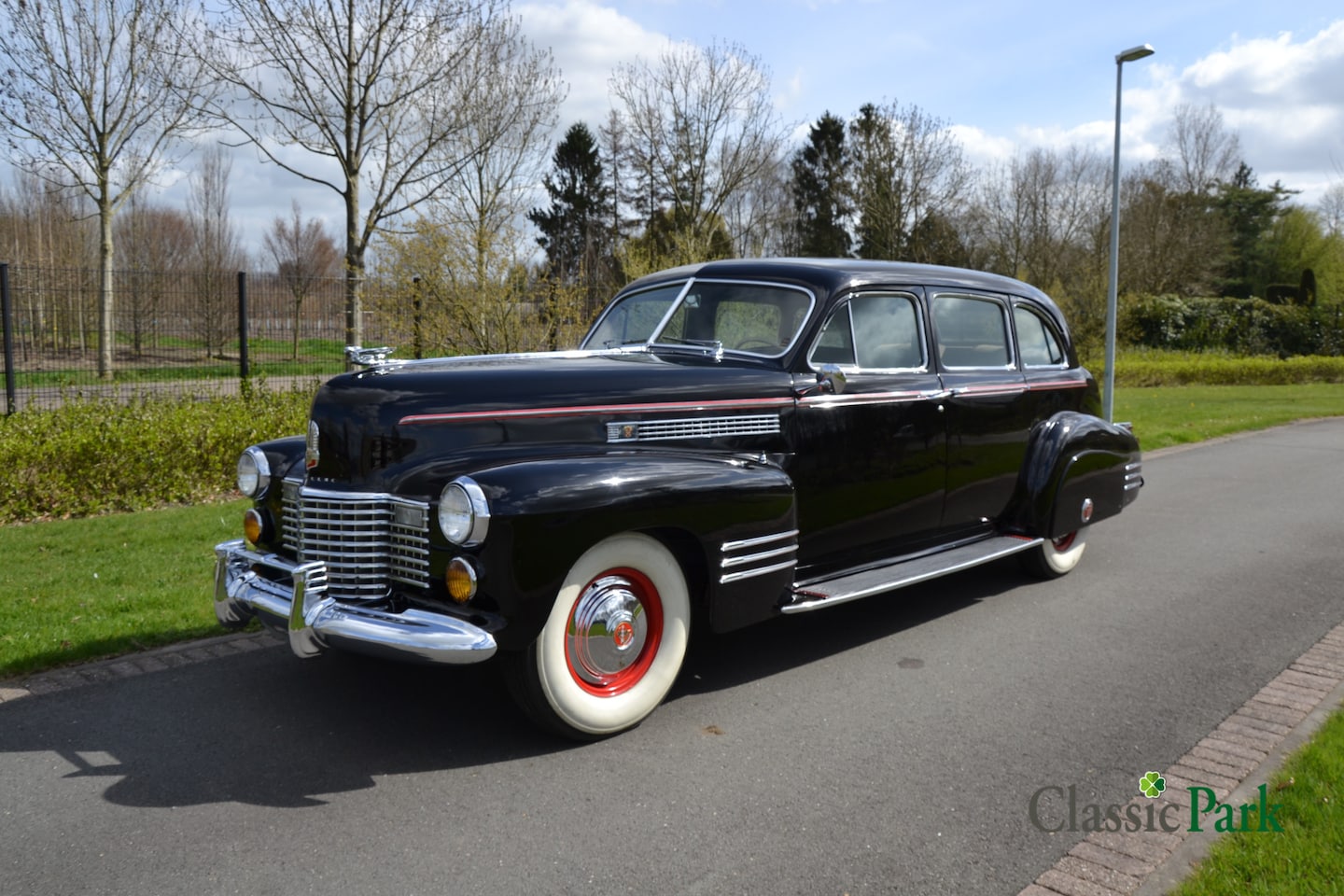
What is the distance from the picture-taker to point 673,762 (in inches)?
151

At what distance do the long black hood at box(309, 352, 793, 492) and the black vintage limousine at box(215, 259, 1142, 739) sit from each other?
0.01 metres

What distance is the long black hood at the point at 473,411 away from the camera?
3.99m

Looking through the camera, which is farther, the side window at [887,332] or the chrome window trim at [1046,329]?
the chrome window trim at [1046,329]

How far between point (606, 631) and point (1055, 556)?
3.78 m

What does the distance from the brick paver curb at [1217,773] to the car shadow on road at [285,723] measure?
1.75 m

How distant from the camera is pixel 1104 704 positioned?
443cm

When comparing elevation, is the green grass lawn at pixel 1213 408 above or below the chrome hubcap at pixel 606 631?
above

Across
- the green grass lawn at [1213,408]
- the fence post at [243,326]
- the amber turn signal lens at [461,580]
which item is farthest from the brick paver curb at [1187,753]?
the green grass lawn at [1213,408]

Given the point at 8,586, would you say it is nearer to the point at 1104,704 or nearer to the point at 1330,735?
the point at 1104,704

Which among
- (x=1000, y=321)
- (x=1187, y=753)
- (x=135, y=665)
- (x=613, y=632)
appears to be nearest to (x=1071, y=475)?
(x=1000, y=321)

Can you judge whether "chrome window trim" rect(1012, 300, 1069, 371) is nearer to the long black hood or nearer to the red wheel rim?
the long black hood

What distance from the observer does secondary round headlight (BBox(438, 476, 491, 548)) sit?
3596 mm

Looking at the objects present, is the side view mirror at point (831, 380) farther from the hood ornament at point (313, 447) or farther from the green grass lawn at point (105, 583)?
the green grass lawn at point (105, 583)

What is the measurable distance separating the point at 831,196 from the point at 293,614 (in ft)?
120
